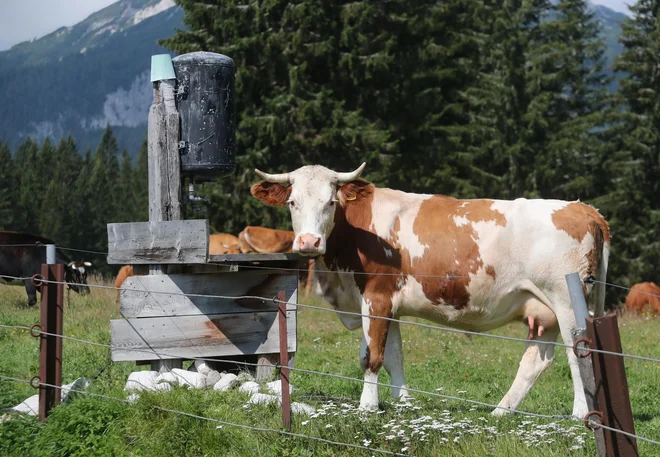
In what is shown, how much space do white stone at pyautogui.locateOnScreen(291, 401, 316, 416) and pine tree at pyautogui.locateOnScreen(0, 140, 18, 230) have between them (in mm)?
33839

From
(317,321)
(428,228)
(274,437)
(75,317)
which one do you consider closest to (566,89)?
(317,321)

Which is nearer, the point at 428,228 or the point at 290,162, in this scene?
the point at 428,228

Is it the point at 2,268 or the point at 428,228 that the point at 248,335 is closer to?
the point at 428,228

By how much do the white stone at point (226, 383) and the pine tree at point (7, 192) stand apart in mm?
32553

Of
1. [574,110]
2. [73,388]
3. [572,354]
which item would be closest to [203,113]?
[73,388]

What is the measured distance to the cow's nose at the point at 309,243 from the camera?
299 inches

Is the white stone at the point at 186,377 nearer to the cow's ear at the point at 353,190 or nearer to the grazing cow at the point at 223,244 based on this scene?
Answer: the cow's ear at the point at 353,190

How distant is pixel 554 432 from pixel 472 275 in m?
2.29

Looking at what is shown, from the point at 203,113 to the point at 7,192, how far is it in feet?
116

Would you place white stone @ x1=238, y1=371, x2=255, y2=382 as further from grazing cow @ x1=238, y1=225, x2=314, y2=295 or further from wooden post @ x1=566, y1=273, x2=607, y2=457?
grazing cow @ x1=238, y1=225, x2=314, y2=295

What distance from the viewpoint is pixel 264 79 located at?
28.8 meters

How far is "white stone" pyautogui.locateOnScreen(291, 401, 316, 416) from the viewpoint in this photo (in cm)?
646

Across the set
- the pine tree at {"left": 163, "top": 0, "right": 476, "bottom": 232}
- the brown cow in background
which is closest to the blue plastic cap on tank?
the brown cow in background

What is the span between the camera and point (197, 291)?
7.84 metres
